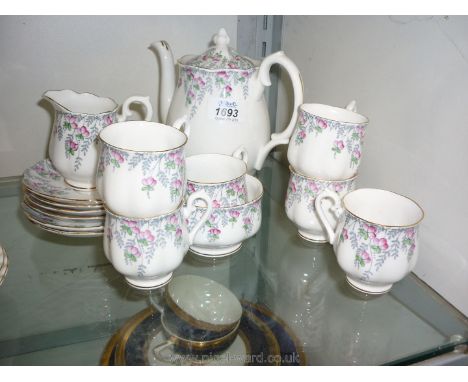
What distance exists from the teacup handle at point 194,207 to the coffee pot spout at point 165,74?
223 mm

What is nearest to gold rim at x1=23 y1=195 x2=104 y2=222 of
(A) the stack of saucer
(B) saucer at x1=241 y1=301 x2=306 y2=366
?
(A) the stack of saucer

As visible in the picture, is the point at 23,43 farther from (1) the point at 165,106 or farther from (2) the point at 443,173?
(2) the point at 443,173

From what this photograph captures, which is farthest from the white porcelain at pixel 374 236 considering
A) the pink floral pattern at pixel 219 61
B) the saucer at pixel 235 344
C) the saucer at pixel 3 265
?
the saucer at pixel 3 265

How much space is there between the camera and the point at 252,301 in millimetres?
594

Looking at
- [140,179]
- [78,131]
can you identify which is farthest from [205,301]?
[78,131]

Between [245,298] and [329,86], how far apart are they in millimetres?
362

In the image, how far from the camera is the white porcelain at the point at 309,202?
0.63m

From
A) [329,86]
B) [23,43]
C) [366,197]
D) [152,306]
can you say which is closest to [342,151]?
[366,197]

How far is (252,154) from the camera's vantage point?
0.72 meters

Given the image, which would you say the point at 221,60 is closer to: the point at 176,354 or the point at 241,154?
the point at 241,154

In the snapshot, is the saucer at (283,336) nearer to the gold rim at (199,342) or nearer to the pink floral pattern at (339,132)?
the gold rim at (199,342)

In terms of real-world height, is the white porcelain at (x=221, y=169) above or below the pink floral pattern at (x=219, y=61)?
below

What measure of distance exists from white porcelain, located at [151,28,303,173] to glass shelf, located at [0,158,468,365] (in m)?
0.14

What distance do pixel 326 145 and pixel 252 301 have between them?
0.21 m
